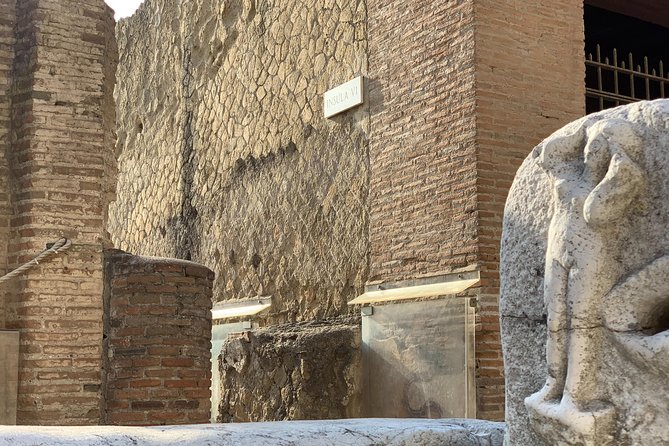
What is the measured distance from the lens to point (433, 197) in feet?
22.1

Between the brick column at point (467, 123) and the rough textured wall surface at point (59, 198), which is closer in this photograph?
the rough textured wall surface at point (59, 198)

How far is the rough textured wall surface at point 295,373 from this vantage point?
729 centimetres

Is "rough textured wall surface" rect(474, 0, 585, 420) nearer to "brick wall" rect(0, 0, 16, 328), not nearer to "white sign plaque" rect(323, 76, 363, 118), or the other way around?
"white sign plaque" rect(323, 76, 363, 118)

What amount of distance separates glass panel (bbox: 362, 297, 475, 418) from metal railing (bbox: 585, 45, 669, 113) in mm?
2003

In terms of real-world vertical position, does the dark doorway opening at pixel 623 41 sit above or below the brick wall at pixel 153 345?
above

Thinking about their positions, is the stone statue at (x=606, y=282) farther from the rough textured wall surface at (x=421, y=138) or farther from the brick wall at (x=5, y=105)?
the rough textured wall surface at (x=421, y=138)

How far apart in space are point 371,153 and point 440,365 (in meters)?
1.80

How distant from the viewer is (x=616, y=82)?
23.5ft

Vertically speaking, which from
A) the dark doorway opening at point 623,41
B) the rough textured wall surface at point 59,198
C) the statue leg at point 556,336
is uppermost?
the dark doorway opening at point 623,41

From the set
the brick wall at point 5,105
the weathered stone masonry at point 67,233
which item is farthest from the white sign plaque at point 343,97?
the brick wall at point 5,105

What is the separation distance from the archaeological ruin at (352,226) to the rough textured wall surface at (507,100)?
2 centimetres

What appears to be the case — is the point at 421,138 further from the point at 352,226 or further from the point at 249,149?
the point at 249,149

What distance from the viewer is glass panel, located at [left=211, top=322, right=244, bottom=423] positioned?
28.2ft

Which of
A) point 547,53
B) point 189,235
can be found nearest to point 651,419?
point 547,53
